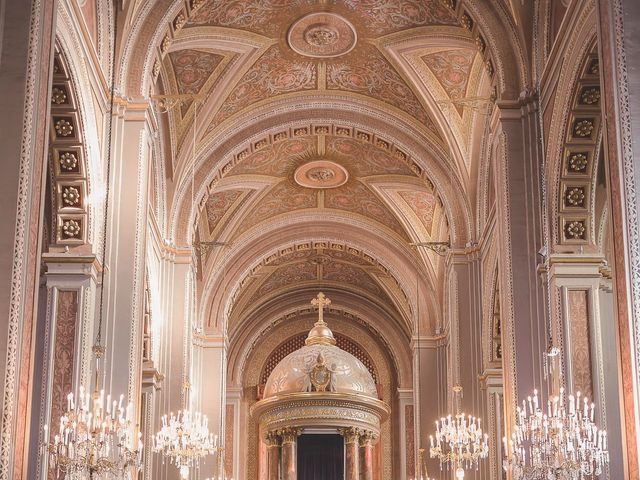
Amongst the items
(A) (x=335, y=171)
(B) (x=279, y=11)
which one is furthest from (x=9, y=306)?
(A) (x=335, y=171)

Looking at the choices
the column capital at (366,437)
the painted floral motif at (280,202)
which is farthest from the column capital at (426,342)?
the painted floral motif at (280,202)

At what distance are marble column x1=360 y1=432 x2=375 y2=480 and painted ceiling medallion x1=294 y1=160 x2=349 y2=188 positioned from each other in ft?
18.0

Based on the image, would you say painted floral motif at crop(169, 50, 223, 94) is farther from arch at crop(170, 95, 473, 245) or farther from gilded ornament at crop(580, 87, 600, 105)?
gilded ornament at crop(580, 87, 600, 105)

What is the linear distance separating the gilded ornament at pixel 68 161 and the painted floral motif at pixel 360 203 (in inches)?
432

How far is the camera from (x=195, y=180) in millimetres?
19469

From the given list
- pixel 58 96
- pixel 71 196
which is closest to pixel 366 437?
pixel 71 196

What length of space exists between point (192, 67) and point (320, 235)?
300 inches

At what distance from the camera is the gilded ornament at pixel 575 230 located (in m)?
12.9

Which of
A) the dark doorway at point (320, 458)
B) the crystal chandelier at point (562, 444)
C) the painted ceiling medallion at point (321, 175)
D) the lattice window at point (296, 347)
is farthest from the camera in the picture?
the lattice window at point (296, 347)

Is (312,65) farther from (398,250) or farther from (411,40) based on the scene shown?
(398,250)

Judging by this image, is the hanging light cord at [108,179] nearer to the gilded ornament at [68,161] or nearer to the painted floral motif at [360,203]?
the gilded ornament at [68,161]

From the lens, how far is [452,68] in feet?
58.7

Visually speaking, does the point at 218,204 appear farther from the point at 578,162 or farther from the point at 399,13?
the point at 578,162

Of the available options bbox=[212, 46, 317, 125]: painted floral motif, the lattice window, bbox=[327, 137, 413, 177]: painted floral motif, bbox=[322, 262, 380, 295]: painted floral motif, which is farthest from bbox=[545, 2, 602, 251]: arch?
the lattice window
